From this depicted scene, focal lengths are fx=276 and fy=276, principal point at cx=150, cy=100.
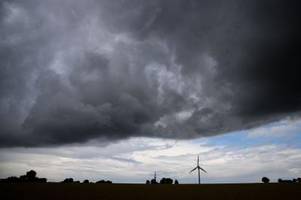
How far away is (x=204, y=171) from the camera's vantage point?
157 meters

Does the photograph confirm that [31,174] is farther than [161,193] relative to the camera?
Yes

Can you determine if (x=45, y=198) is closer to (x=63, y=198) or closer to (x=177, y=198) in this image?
(x=63, y=198)

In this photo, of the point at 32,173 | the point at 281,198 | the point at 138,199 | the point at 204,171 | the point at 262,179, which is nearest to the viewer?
the point at 281,198

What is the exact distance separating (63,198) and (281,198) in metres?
43.4

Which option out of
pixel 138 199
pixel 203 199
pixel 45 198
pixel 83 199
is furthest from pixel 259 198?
pixel 45 198

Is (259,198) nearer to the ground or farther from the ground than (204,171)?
nearer to the ground

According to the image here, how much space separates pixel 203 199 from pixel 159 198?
9.04 metres

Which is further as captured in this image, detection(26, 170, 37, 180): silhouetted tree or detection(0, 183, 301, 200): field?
detection(26, 170, 37, 180): silhouetted tree

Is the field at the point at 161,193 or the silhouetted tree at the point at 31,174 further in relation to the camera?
the silhouetted tree at the point at 31,174

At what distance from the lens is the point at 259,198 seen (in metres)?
53.9

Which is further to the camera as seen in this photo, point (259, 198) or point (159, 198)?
point (159, 198)

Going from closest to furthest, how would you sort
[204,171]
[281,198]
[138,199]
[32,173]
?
[281,198] < [138,199] < [204,171] < [32,173]

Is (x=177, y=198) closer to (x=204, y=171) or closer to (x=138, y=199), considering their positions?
(x=138, y=199)

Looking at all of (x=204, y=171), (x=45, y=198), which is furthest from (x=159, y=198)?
(x=204, y=171)
